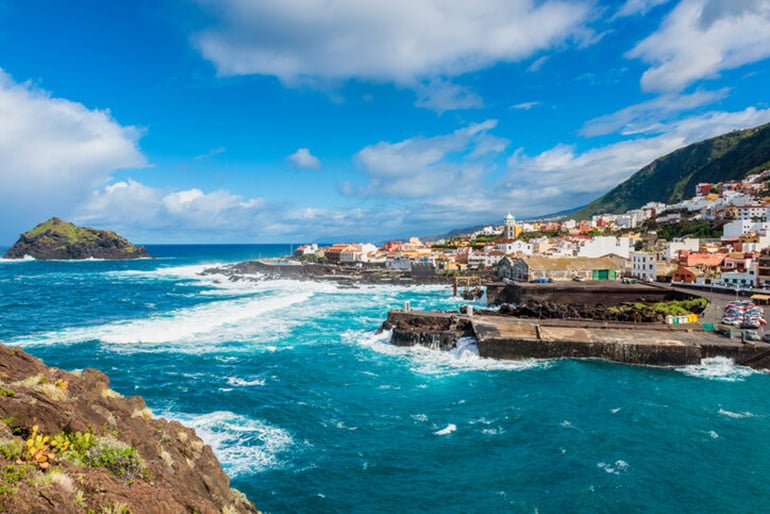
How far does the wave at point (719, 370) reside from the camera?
24792 mm

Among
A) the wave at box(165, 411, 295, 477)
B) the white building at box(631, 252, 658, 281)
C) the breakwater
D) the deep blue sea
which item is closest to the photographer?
the deep blue sea

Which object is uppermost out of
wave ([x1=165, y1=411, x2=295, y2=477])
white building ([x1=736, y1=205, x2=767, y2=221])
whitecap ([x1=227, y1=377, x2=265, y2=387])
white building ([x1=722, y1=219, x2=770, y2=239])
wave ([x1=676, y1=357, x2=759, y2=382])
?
white building ([x1=736, y1=205, x2=767, y2=221])

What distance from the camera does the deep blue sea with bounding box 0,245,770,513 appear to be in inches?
553

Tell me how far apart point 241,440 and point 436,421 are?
8151mm

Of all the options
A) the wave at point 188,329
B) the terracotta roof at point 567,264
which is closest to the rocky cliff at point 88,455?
the wave at point 188,329

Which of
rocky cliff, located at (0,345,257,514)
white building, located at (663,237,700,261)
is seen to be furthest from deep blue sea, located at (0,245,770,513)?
white building, located at (663,237,700,261)

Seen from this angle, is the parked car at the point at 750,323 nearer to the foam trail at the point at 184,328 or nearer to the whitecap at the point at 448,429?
the whitecap at the point at 448,429

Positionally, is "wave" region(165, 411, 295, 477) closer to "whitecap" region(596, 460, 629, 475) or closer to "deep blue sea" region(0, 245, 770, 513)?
"deep blue sea" region(0, 245, 770, 513)

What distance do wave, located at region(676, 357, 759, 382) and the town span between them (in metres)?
18.3

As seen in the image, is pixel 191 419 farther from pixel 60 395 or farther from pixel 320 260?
pixel 320 260

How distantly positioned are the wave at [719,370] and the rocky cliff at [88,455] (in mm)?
25932

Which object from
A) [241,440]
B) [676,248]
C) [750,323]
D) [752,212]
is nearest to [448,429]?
[241,440]

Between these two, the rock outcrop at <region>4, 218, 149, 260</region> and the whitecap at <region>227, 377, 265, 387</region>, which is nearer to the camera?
the whitecap at <region>227, 377, 265, 387</region>

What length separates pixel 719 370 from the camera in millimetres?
26000
